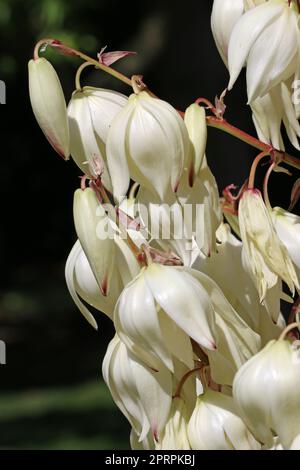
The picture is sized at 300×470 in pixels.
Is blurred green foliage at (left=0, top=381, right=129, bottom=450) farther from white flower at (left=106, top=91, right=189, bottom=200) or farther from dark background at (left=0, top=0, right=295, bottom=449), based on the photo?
white flower at (left=106, top=91, right=189, bottom=200)

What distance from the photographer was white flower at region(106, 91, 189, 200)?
2.15ft

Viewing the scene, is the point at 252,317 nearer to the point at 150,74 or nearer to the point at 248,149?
the point at 248,149

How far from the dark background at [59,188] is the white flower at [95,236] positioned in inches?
67.3

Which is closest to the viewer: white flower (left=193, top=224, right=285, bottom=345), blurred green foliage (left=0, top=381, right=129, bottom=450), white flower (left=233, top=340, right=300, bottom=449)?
white flower (left=233, top=340, right=300, bottom=449)

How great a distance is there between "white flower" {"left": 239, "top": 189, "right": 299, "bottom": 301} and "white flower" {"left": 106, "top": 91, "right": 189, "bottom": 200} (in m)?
0.05

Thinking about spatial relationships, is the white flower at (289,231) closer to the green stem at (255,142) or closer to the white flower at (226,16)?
the green stem at (255,142)

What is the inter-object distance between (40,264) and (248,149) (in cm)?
298

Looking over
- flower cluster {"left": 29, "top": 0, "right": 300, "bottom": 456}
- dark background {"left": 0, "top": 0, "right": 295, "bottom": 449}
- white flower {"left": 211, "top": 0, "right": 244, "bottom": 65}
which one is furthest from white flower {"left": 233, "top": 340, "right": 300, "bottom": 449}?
dark background {"left": 0, "top": 0, "right": 295, "bottom": 449}

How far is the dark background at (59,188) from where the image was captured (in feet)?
10.6

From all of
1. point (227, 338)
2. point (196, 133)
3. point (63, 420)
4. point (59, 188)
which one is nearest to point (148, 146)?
point (196, 133)

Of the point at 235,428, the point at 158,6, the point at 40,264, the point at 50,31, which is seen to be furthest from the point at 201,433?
the point at 40,264

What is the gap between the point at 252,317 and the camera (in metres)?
0.71

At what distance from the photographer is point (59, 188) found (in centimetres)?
572

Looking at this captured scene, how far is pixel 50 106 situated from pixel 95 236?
9 centimetres
